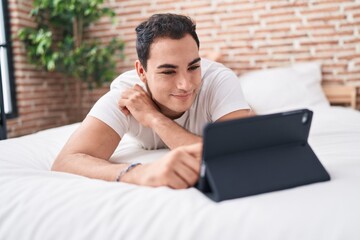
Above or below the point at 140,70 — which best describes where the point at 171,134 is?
below

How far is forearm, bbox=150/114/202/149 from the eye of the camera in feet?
4.20

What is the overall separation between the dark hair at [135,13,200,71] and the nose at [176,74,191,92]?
0.45 feet

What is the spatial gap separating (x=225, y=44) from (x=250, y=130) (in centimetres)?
281

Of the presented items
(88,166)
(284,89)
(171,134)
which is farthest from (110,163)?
(284,89)

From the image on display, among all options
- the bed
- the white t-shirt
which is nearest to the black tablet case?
the bed

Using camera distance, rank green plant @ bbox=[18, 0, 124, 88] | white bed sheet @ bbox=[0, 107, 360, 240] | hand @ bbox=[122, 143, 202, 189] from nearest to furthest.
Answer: white bed sheet @ bbox=[0, 107, 360, 240] < hand @ bbox=[122, 143, 202, 189] < green plant @ bbox=[18, 0, 124, 88]

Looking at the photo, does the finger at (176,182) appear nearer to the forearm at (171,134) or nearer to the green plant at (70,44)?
the forearm at (171,134)

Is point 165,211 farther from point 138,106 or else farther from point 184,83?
point 138,106

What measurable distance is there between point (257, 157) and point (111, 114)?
0.70 metres

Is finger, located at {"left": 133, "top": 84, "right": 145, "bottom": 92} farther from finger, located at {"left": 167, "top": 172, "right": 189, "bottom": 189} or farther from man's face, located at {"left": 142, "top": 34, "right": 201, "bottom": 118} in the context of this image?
finger, located at {"left": 167, "top": 172, "right": 189, "bottom": 189}

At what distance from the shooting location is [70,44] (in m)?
3.32

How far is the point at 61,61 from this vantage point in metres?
3.40

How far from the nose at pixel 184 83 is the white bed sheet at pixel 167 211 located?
1.50 ft

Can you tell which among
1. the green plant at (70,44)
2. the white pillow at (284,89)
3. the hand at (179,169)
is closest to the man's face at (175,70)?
the hand at (179,169)
